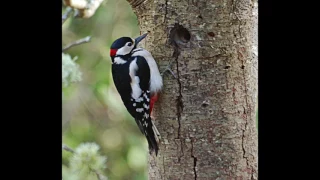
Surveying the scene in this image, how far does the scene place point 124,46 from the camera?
212cm

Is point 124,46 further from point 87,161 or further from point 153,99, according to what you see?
point 87,161

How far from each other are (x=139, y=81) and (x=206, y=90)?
0.23 meters

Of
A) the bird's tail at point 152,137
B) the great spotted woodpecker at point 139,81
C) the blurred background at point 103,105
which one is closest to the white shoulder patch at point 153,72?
the great spotted woodpecker at point 139,81

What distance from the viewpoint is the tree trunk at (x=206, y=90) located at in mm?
2070

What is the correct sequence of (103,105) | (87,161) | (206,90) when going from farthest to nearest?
(103,105) → (87,161) → (206,90)

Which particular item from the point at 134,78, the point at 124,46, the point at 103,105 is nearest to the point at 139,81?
the point at 134,78

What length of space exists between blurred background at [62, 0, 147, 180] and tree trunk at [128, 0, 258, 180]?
1.43m

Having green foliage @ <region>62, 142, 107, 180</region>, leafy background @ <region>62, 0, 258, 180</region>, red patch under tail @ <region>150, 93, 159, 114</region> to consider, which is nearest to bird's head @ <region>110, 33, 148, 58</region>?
red patch under tail @ <region>150, 93, 159, 114</region>

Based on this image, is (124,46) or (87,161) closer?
(124,46)

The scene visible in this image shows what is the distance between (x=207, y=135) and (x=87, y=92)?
1880 millimetres

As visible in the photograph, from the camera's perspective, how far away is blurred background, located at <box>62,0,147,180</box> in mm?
3646

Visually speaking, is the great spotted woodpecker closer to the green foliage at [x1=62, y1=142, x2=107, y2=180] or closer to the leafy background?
the green foliage at [x1=62, y1=142, x2=107, y2=180]

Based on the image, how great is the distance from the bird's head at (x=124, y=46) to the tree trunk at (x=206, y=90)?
0.10 metres

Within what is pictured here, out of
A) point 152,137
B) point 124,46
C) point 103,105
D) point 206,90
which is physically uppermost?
point 103,105
